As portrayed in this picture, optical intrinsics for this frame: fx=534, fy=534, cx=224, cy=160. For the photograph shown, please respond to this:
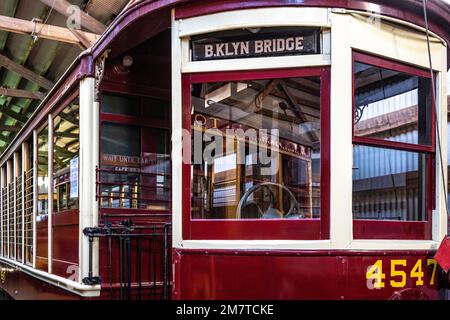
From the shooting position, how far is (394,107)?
2.91 meters

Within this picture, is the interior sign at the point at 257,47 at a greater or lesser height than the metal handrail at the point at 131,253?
greater

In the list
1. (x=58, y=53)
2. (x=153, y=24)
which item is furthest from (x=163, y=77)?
(x=58, y=53)

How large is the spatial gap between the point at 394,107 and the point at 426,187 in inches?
18.2

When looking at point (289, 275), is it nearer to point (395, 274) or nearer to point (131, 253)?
point (395, 274)

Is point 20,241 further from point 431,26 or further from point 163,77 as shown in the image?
point 431,26

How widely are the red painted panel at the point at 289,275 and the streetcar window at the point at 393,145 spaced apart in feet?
0.98

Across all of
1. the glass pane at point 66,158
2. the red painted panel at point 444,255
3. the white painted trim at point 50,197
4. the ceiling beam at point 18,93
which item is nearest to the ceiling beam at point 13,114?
the ceiling beam at point 18,93

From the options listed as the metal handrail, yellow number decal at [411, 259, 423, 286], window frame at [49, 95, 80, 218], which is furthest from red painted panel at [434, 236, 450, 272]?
window frame at [49, 95, 80, 218]

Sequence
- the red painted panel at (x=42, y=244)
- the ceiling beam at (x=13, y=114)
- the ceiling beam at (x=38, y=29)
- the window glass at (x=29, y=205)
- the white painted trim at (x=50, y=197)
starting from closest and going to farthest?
the white painted trim at (x=50, y=197), the red painted panel at (x=42, y=244), the window glass at (x=29, y=205), the ceiling beam at (x=38, y=29), the ceiling beam at (x=13, y=114)

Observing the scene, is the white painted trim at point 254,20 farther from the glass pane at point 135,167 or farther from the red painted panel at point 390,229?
the glass pane at point 135,167

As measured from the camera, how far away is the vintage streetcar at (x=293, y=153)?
2.48 meters

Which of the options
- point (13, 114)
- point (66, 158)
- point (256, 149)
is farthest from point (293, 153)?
point (13, 114)

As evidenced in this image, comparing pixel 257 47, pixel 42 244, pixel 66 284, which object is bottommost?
pixel 66 284
